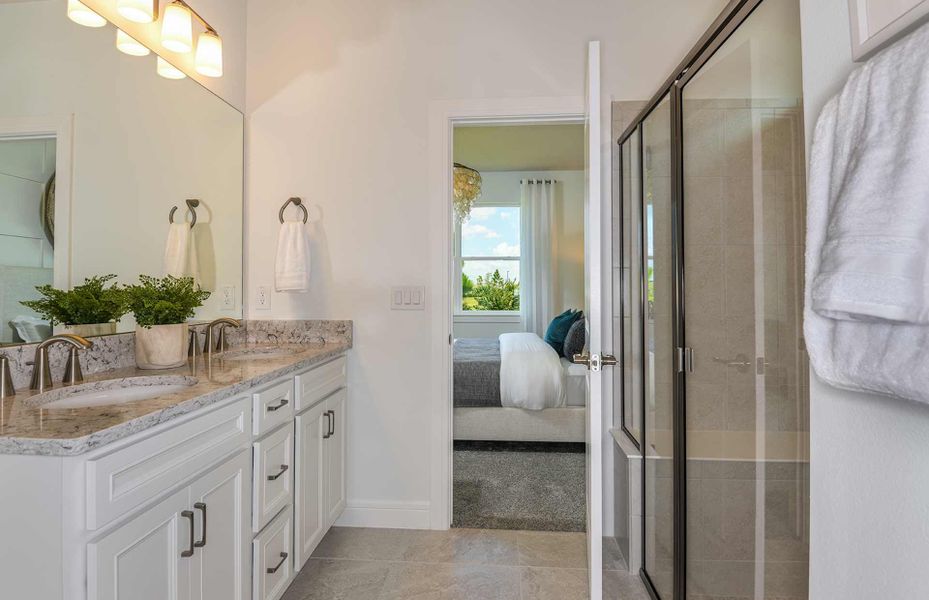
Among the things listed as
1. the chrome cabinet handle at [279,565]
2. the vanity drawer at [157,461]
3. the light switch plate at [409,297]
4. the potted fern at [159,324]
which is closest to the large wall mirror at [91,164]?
the potted fern at [159,324]

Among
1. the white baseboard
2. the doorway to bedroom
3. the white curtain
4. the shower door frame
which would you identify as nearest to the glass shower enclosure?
the shower door frame

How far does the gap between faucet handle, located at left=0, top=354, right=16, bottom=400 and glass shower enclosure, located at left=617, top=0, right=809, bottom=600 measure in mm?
1875

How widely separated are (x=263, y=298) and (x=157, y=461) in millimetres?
1473

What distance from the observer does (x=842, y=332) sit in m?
0.61

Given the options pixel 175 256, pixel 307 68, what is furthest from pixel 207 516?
pixel 307 68

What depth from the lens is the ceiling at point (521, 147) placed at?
427 centimetres

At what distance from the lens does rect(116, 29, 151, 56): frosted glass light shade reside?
168 cm

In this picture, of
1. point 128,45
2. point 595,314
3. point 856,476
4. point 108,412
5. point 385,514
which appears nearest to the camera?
point 856,476

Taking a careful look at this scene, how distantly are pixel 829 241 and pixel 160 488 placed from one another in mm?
1334

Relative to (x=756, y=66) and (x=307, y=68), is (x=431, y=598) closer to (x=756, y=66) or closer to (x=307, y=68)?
(x=756, y=66)

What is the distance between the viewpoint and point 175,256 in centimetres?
194

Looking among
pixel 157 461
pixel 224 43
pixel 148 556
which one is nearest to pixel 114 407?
pixel 157 461

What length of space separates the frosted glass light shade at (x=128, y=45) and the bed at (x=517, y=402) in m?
2.43

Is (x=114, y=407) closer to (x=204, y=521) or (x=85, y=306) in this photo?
(x=204, y=521)
